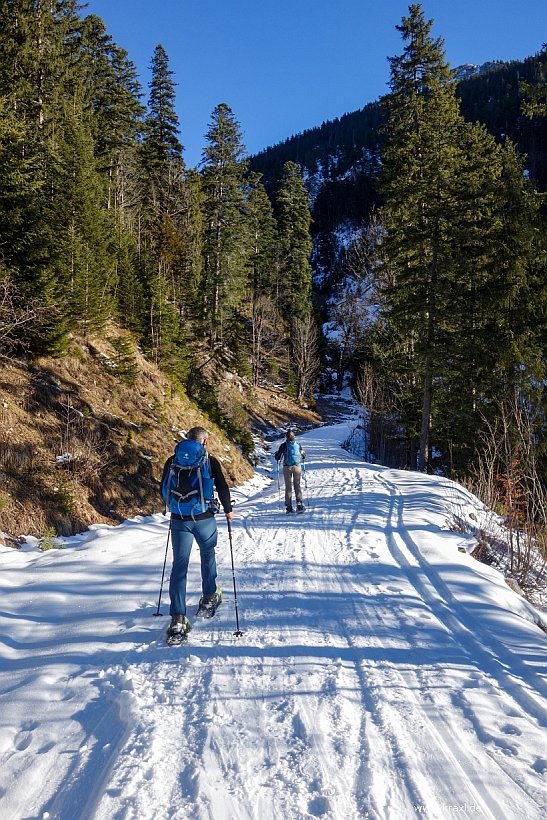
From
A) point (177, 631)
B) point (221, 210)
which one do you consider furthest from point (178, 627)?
point (221, 210)

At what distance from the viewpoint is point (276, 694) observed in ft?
13.0

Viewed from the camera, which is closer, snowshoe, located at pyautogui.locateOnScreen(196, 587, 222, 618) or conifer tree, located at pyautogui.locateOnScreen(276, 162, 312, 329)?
snowshoe, located at pyautogui.locateOnScreen(196, 587, 222, 618)

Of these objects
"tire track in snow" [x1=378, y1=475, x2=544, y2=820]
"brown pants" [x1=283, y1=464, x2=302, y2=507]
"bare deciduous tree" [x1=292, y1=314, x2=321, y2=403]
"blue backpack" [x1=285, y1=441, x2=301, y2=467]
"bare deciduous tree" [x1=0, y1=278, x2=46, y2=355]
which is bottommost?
"tire track in snow" [x1=378, y1=475, x2=544, y2=820]

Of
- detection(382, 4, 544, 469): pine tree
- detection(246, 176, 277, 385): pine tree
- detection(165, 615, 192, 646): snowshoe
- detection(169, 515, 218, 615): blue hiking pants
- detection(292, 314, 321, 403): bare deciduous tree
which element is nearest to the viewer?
detection(165, 615, 192, 646): snowshoe

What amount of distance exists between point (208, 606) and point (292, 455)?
21.8ft

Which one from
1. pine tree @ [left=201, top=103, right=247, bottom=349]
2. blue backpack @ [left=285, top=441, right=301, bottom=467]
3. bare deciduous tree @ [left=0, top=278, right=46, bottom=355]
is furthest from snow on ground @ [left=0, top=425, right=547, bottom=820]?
pine tree @ [left=201, top=103, right=247, bottom=349]

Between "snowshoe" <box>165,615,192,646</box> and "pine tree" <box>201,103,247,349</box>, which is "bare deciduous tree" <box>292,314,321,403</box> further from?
"snowshoe" <box>165,615,192,646</box>

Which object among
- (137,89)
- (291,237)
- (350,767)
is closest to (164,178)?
(137,89)

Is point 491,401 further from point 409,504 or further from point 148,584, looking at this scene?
point 148,584

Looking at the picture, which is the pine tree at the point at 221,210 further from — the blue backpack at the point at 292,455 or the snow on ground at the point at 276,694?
the snow on ground at the point at 276,694

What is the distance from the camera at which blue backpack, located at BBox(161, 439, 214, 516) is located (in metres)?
5.03

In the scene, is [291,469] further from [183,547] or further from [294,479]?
[183,547]

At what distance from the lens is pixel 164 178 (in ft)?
124

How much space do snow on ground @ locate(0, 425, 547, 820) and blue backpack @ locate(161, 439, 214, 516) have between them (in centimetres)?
142
